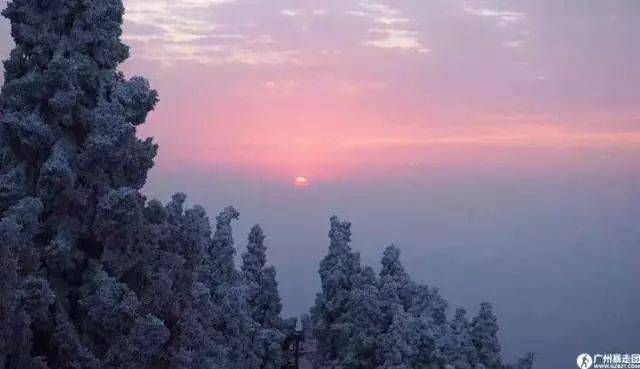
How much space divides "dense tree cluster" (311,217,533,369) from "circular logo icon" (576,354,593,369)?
1.69m

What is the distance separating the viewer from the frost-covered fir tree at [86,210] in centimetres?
1058

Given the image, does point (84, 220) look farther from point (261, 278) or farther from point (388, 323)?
point (261, 278)

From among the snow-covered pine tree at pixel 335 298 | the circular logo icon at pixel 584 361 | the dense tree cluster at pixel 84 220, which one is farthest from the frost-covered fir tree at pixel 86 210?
the circular logo icon at pixel 584 361

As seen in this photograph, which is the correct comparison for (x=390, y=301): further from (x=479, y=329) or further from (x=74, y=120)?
(x=74, y=120)

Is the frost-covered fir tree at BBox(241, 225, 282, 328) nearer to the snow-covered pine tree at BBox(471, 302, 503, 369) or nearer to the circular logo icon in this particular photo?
the snow-covered pine tree at BBox(471, 302, 503, 369)

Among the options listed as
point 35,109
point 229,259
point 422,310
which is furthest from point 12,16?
point 422,310

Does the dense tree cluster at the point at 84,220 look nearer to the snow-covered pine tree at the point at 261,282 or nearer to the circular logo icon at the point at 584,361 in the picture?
the snow-covered pine tree at the point at 261,282

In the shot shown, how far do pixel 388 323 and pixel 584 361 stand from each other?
5.38 meters

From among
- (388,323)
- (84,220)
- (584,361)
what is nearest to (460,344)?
(388,323)

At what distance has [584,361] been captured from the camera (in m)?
20.1

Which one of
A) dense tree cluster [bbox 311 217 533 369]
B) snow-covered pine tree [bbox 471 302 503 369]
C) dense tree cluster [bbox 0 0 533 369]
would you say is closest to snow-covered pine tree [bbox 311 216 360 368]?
dense tree cluster [bbox 311 217 533 369]

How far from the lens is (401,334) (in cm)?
1803

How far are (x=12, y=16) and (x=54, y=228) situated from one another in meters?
3.29

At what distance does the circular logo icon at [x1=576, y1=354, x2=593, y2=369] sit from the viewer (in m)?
19.9
